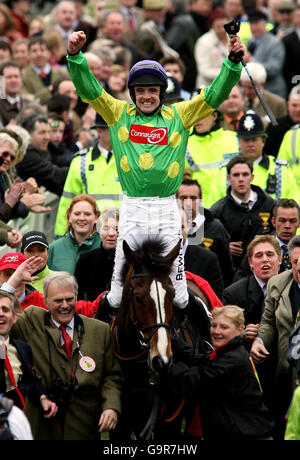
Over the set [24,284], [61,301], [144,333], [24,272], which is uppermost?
[24,272]

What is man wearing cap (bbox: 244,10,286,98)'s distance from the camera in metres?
16.9

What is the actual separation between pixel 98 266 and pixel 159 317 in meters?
2.48

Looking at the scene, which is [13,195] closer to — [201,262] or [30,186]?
[30,186]

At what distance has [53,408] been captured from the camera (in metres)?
8.48

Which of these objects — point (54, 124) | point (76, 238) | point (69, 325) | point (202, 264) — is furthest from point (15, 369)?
point (54, 124)

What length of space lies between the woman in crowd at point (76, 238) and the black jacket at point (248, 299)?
1.65 metres

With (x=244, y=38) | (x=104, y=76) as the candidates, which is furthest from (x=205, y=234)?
(x=244, y=38)

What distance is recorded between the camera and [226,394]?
8.37 metres

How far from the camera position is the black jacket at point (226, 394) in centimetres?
828

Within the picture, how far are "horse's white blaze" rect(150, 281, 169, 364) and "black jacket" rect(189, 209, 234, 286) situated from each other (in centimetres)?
324

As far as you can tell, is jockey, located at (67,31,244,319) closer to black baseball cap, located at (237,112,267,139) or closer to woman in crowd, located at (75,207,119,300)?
woman in crowd, located at (75,207,119,300)
